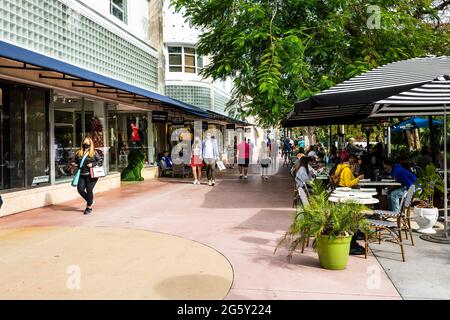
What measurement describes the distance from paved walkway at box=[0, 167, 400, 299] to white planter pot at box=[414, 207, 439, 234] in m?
1.95

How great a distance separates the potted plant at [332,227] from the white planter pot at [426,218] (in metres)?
2.56

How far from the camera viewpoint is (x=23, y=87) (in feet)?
32.8

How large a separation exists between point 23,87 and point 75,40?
2.74m

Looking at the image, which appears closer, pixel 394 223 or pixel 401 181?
pixel 394 223

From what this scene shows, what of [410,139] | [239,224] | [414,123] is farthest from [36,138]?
[410,139]

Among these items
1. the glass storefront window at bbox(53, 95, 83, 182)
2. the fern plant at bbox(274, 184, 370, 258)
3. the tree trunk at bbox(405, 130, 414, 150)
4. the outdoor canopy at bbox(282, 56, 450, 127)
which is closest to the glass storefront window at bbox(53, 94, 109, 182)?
the glass storefront window at bbox(53, 95, 83, 182)

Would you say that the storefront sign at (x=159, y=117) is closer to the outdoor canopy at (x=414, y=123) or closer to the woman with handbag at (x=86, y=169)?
the woman with handbag at (x=86, y=169)

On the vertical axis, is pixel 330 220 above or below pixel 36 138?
below

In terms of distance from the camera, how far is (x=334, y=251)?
537cm

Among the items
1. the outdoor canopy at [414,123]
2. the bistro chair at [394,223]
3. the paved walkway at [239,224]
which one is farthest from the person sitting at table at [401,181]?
the outdoor canopy at [414,123]

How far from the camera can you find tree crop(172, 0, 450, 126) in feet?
42.0

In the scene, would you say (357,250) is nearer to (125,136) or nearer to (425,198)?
(425,198)

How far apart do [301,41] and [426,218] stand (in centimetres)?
728
